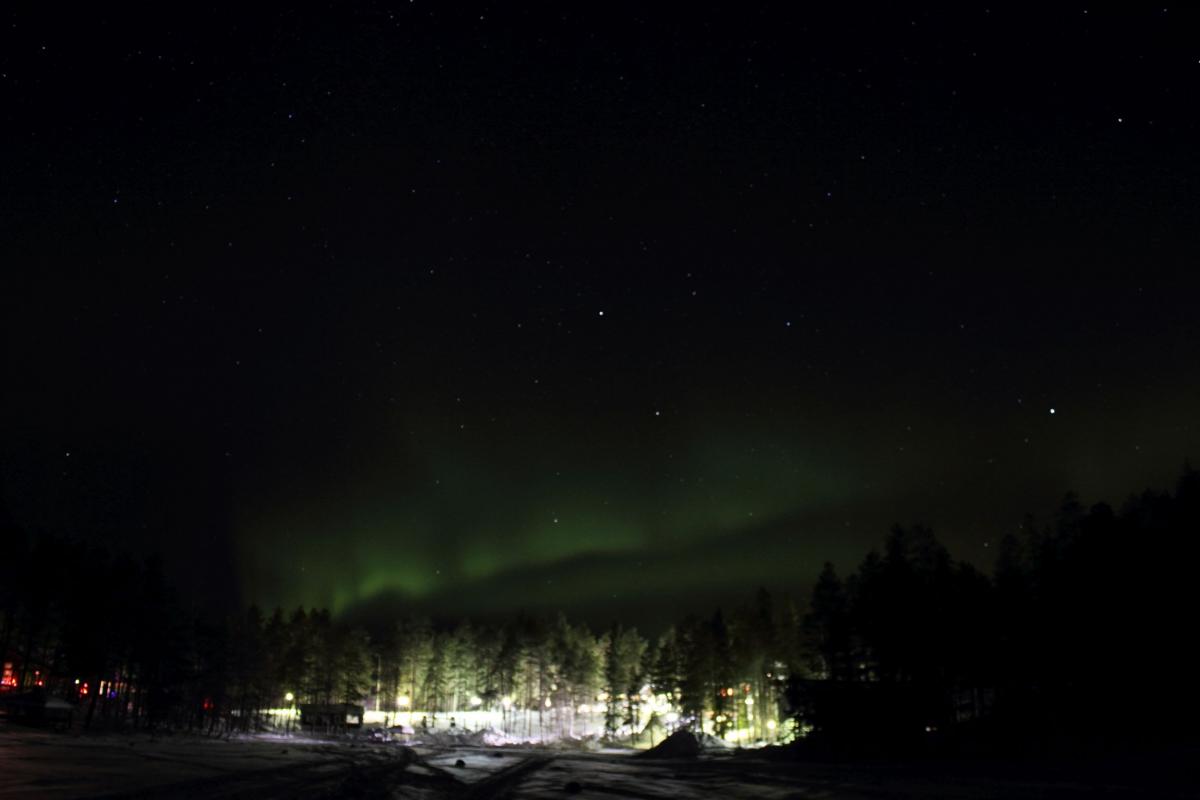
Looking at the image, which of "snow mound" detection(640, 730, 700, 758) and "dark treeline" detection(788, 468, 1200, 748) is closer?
"dark treeline" detection(788, 468, 1200, 748)

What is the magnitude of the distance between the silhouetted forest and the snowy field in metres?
9.93

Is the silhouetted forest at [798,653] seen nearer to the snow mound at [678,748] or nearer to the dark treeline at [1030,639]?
the dark treeline at [1030,639]

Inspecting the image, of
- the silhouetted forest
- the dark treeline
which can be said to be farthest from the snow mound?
the dark treeline

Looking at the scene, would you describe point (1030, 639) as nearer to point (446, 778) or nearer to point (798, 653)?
point (446, 778)

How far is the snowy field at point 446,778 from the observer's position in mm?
33688

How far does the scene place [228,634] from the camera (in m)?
110

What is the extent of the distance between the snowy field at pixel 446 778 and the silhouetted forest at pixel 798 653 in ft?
32.6

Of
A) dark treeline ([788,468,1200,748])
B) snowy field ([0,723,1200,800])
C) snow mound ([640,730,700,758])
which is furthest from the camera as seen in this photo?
snow mound ([640,730,700,758])

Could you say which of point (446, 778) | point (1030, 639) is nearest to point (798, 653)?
point (1030, 639)

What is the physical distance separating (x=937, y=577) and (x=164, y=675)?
3104 inches

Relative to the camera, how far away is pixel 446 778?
161 ft

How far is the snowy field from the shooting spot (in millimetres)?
33688

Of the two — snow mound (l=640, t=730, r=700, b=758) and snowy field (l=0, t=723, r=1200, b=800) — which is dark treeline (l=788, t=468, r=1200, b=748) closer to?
snowy field (l=0, t=723, r=1200, b=800)

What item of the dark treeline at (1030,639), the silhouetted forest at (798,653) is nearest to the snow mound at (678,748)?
the silhouetted forest at (798,653)
